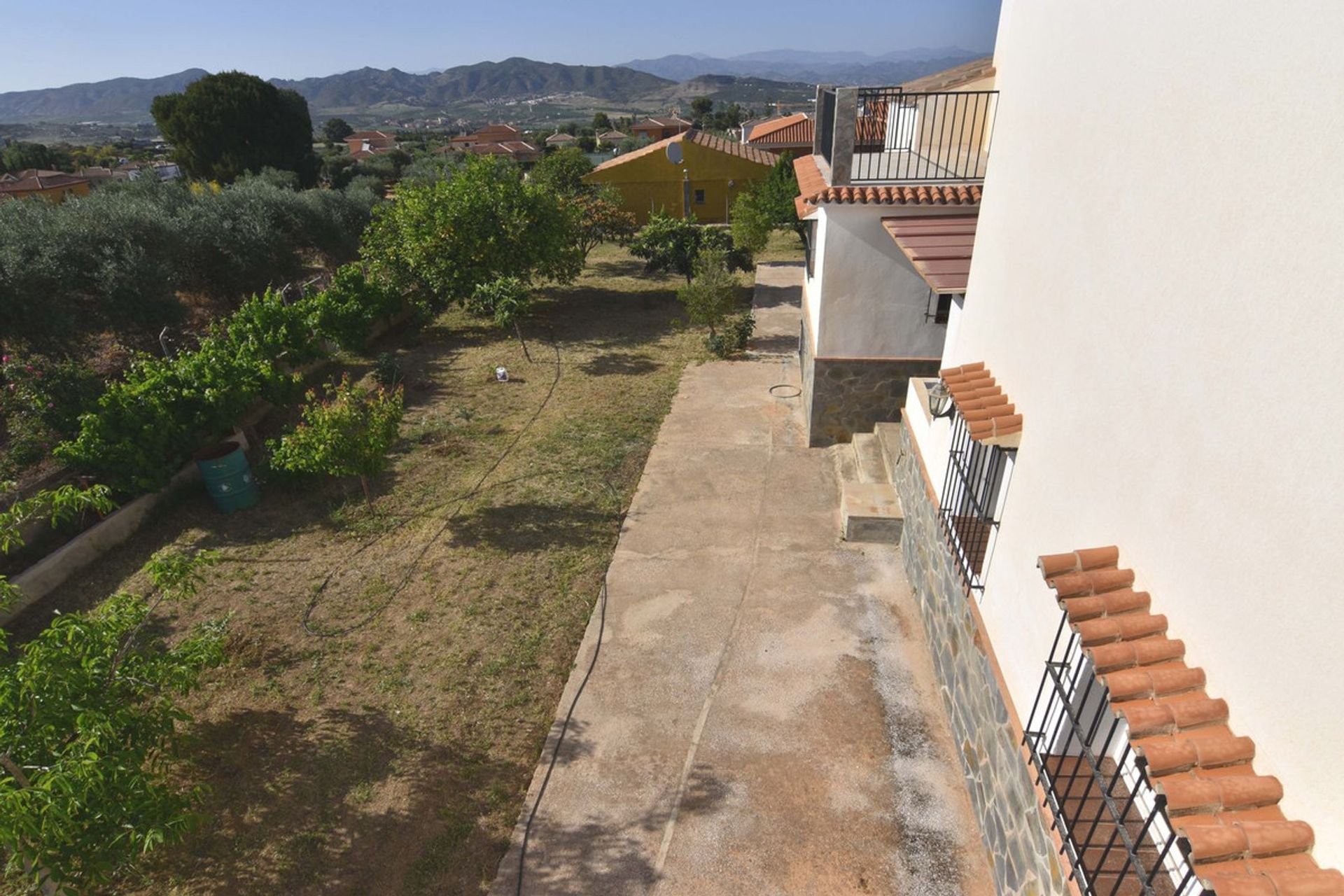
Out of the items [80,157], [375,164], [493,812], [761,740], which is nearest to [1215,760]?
[761,740]

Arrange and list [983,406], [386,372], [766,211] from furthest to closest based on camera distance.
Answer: [766,211], [386,372], [983,406]

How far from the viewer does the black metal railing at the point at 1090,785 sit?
369 centimetres

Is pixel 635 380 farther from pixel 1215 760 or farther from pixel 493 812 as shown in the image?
pixel 1215 760

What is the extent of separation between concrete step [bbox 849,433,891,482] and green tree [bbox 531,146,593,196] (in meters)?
24.1

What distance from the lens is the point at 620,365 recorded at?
16.6 m

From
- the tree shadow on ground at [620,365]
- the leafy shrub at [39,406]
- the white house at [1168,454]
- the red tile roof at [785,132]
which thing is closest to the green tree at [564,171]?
the red tile roof at [785,132]

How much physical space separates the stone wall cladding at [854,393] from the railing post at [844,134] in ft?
9.34

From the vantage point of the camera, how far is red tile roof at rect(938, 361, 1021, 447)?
17.3 ft

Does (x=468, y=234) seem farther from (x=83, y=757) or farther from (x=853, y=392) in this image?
(x=83, y=757)

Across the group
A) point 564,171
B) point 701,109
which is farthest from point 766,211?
point 701,109

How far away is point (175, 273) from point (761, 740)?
59.5 feet

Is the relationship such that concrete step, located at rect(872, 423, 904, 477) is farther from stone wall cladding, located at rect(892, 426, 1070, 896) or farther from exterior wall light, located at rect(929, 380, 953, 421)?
exterior wall light, located at rect(929, 380, 953, 421)

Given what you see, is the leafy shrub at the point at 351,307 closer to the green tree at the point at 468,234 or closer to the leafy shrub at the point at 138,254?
the green tree at the point at 468,234

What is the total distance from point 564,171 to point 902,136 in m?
26.5
